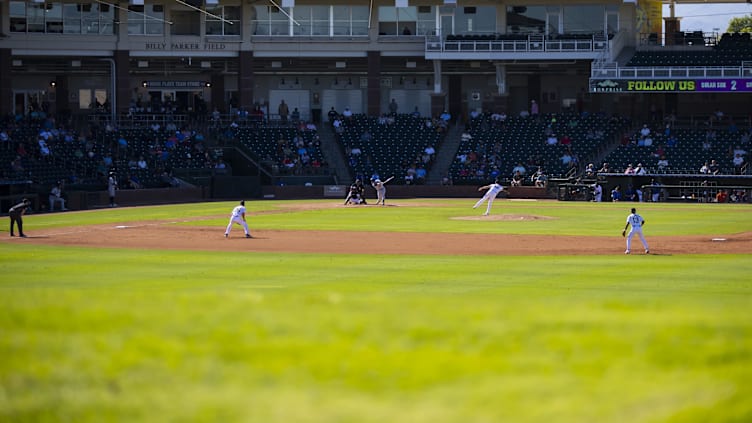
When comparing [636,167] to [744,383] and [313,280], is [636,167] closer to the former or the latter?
[313,280]

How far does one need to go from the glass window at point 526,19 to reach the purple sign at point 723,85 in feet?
42.2

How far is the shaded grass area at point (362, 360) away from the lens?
680cm

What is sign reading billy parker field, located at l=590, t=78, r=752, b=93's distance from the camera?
6344cm

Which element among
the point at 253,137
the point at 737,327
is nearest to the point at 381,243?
the point at 737,327

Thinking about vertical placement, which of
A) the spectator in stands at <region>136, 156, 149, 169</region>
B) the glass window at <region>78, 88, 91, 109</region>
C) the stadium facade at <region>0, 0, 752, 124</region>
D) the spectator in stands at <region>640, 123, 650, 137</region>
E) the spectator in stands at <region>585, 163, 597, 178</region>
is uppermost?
the stadium facade at <region>0, 0, 752, 124</region>

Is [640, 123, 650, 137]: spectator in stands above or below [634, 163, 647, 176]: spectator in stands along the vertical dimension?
above

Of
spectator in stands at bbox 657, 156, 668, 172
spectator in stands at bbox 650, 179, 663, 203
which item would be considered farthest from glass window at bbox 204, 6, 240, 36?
spectator in stands at bbox 650, 179, 663, 203

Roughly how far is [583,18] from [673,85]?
36.1 ft

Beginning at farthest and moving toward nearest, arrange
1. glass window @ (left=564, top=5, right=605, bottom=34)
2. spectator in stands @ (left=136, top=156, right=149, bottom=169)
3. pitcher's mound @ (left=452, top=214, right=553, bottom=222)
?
1. glass window @ (left=564, top=5, right=605, bottom=34)
2. spectator in stands @ (left=136, top=156, right=149, bottom=169)
3. pitcher's mound @ (left=452, top=214, right=553, bottom=222)

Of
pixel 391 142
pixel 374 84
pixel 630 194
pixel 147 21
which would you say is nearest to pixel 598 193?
pixel 630 194

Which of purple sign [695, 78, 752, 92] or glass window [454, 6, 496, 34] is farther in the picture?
glass window [454, 6, 496, 34]

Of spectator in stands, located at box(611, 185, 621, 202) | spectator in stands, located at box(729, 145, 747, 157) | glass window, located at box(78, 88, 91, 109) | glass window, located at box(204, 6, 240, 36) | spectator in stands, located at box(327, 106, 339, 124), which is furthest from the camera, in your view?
glass window, located at box(78, 88, 91, 109)

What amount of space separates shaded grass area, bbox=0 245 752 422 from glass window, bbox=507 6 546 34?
64877mm

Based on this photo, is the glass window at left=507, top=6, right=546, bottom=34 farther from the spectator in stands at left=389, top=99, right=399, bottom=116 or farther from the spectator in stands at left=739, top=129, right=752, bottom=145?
the spectator in stands at left=739, top=129, right=752, bottom=145
